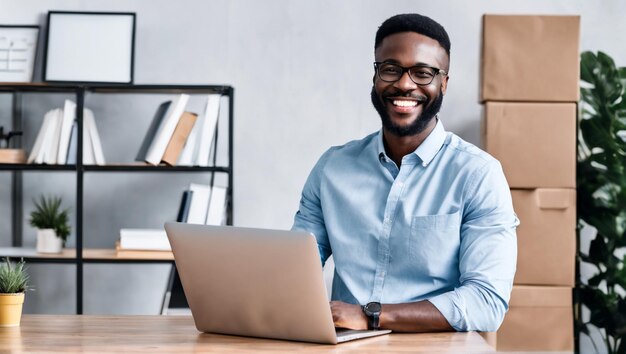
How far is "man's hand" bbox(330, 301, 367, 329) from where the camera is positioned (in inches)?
62.1

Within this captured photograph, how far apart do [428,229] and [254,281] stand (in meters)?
0.47

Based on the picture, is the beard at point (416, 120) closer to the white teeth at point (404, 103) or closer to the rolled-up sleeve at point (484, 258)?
the white teeth at point (404, 103)

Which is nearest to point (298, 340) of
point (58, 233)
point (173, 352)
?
point (173, 352)

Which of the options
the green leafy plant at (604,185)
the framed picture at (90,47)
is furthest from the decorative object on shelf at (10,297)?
the green leafy plant at (604,185)

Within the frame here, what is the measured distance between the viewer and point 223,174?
3.83m

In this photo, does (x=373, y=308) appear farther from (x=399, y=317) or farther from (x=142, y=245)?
(x=142, y=245)

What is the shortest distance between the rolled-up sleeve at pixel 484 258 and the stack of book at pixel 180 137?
185cm

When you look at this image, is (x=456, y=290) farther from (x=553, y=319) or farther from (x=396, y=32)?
(x=553, y=319)

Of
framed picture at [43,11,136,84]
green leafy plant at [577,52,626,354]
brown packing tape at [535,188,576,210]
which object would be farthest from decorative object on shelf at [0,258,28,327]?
green leafy plant at [577,52,626,354]

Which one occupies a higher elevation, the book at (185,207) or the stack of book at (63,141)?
the stack of book at (63,141)

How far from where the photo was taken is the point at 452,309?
1.63 metres

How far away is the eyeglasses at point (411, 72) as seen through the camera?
1.86 meters

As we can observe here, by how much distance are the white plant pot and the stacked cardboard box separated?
1.74m

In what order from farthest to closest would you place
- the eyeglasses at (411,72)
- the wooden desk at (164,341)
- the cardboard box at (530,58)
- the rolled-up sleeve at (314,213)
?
the cardboard box at (530,58) → the rolled-up sleeve at (314,213) → the eyeglasses at (411,72) → the wooden desk at (164,341)
